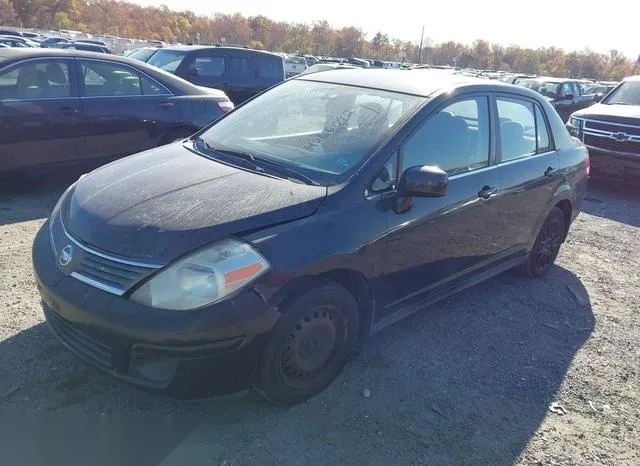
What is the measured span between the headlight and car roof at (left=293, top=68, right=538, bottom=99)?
5.84 feet

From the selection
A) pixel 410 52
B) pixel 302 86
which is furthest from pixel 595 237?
pixel 410 52

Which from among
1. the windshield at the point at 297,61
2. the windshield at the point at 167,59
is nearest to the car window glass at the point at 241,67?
the windshield at the point at 167,59

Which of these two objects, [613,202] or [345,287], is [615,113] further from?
[345,287]

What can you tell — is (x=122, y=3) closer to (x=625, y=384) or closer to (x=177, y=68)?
(x=177, y=68)

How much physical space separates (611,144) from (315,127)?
274 inches

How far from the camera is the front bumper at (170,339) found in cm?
240

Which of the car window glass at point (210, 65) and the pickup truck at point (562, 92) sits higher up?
the car window glass at point (210, 65)

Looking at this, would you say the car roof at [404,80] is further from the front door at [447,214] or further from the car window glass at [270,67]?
the car window glass at [270,67]

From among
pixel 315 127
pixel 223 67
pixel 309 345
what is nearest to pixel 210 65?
pixel 223 67

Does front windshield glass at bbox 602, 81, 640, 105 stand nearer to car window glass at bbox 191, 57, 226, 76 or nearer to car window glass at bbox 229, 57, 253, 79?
car window glass at bbox 229, 57, 253, 79

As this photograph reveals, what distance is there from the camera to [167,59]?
11.1 m

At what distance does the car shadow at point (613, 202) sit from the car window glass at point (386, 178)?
5479 millimetres

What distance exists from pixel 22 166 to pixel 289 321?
4.41m

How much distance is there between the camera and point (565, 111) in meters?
18.0
